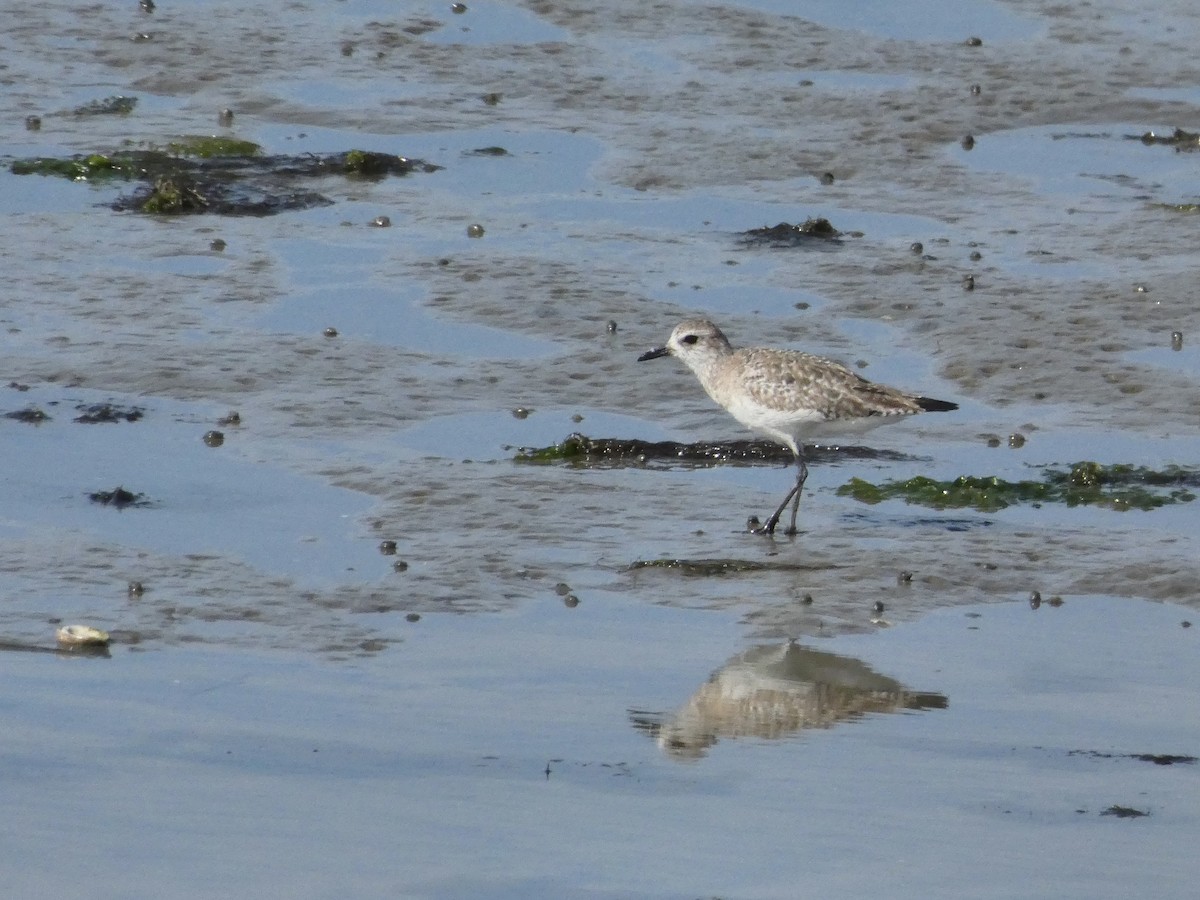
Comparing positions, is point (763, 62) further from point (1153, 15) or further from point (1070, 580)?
point (1070, 580)

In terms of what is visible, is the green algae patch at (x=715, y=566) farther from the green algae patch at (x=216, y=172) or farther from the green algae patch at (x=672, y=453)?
the green algae patch at (x=216, y=172)

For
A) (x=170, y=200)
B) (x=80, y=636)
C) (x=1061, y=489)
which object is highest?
(x=170, y=200)

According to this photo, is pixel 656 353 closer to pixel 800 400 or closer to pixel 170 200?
pixel 800 400

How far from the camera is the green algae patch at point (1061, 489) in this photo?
11.8m

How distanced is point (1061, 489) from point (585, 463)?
2.86 meters

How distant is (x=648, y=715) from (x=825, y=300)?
24.8 ft

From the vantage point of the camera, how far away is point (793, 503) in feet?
38.3

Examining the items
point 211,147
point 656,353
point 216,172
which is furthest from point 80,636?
point 211,147

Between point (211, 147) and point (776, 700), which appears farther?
point (211, 147)

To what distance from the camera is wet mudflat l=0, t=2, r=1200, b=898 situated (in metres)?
7.47

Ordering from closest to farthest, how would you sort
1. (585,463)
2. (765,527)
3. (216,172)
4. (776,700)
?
(776,700)
(765,527)
(585,463)
(216,172)

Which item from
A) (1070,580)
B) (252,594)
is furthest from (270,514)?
(1070,580)

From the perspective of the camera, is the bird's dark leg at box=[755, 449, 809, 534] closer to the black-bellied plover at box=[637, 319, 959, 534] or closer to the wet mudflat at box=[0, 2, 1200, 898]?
the black-bellied plover at box=[637, 319, 959, 534]

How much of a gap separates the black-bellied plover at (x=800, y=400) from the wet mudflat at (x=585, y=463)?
41 cm
